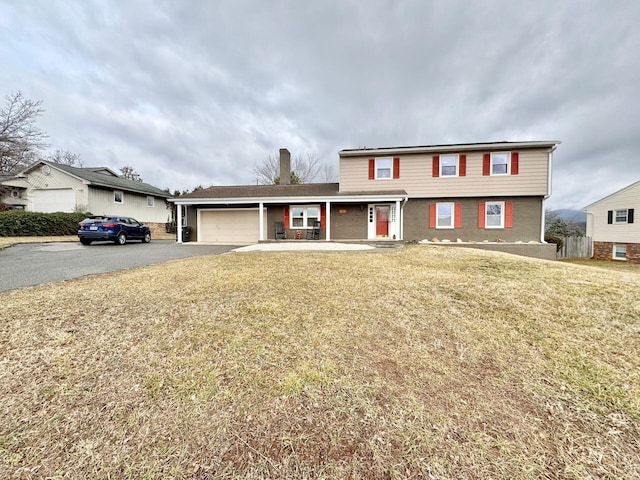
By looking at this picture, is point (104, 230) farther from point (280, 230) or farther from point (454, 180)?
point (454, 180)

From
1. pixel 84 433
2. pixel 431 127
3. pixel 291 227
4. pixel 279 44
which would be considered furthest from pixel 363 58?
pixel 84 433

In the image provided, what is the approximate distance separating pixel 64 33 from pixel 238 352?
719 inches

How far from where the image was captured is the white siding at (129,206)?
67.1 ft

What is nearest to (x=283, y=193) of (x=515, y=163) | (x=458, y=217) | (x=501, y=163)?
(x=458, y=217)

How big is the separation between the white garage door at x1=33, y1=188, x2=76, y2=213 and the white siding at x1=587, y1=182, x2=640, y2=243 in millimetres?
40255

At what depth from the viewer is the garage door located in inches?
648

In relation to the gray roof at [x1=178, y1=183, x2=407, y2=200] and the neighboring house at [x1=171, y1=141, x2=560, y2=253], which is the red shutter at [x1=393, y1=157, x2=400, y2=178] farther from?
the gray roof at [x1=178, y1=183, x2=407, y2=200]

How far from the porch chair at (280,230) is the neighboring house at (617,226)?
2394 cm

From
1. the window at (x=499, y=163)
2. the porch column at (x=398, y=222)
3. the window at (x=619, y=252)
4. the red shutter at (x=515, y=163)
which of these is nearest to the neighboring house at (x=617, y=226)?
the window at (x=619, y=252)

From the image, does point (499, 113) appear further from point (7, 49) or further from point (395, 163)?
point (7, 49)

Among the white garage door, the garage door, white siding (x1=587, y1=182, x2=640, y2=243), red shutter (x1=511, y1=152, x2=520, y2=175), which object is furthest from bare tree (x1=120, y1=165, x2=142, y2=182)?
white siding (x1=587, y1=182, x2=640, y2=243)

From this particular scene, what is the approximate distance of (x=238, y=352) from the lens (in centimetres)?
287

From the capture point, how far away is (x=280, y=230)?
15.4m

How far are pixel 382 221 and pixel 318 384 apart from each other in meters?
13.2
